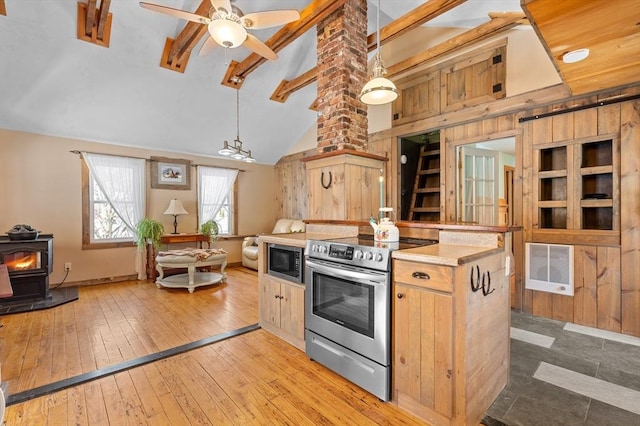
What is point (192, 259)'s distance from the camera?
15.2ft

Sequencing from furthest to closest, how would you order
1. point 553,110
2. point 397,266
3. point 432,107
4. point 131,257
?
1. point 131,257
2. point 432,107
3. point 553,110
4. point 397,266

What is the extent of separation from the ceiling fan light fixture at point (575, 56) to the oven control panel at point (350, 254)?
197 cm

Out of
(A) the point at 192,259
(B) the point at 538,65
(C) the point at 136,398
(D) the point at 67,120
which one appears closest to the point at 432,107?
(B) the point at 538,65

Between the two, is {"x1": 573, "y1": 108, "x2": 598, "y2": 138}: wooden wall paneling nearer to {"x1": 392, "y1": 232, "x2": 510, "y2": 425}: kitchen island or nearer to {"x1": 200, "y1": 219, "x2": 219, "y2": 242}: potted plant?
{"x1": 392, "y1": 232, "x2": 510, "y2": 425}: kitchen island

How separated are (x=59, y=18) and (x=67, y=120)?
1.64m

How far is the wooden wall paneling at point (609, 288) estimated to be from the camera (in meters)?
2.93

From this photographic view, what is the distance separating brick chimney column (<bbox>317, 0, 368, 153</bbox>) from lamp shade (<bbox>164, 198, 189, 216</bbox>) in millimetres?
3522

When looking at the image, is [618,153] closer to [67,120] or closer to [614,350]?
[614,350]

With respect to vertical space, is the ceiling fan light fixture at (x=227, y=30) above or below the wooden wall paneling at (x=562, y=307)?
above

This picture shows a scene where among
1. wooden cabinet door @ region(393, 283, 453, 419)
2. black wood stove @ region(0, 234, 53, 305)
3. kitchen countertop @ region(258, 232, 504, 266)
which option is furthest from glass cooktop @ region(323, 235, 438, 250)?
black wood stove @ region(0, 234, 53, 305)

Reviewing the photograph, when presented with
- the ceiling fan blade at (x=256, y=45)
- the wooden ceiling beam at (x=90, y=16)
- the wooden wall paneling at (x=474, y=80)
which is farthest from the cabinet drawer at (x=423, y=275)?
the wooden ceiling beam at (x=90, y=16)

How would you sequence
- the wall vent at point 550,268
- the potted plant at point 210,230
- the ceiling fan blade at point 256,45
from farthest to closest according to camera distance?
the potted plant at point 210,230 → the wall vent at point 550,268 → the ceiling fan blade at point 256,45

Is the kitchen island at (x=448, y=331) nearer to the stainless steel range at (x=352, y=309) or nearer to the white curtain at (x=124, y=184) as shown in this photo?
the stainless steel range at (x=352, y=309)

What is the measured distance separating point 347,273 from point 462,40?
340 cm
